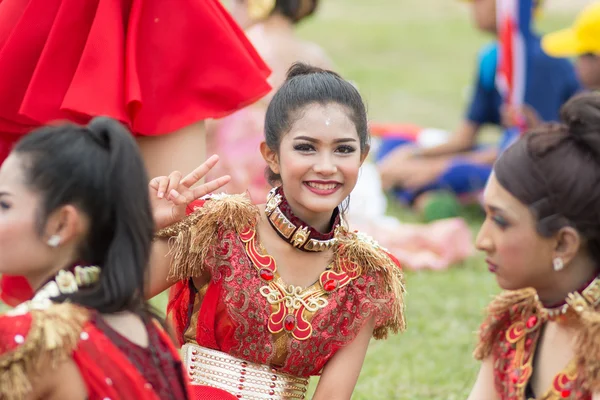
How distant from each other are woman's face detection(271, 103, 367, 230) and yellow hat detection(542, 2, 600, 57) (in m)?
4.33

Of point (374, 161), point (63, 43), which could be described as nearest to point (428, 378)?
point (63, 43)

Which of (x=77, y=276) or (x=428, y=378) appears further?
(x=428, y=378)

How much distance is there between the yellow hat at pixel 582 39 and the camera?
693cm

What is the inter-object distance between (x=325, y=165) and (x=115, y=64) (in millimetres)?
687

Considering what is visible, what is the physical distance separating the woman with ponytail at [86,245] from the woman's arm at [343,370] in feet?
2.51

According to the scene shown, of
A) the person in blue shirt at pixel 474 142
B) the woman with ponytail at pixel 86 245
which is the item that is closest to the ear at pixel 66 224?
the woman with ponytail at pixel 86 245

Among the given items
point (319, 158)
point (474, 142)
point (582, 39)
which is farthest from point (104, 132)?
point (474, 142)

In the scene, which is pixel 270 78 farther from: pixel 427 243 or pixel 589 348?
pixel 589 348

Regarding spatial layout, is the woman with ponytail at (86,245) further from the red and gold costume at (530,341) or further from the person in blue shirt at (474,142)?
the person in blue shirt at (474,142)

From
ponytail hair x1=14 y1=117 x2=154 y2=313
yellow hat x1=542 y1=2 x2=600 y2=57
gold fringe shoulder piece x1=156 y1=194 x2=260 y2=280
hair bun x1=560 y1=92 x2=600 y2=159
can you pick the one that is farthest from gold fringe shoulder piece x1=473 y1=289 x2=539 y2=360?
yellow hat x1=542 y1=2 x2=600 y2=57

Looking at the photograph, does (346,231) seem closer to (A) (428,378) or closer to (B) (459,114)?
(A) (428,378)

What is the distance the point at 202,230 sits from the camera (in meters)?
2.96

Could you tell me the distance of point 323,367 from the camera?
10.1ft

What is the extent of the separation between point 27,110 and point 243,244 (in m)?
0.70
